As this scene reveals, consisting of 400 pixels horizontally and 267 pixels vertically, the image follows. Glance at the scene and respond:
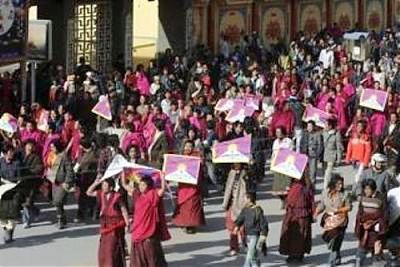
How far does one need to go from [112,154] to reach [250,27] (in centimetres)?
1869

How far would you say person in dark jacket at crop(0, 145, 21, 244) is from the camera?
1788cm

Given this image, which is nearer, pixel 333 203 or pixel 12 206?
pixel 333 203

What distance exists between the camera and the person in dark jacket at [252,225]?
53.9ft

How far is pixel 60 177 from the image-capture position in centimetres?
1889

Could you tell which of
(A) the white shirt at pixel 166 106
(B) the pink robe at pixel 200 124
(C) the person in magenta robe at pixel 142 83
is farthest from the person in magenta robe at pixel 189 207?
(C) the person in magenta robe at pixel 142 83

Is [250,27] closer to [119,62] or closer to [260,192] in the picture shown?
[119,62]

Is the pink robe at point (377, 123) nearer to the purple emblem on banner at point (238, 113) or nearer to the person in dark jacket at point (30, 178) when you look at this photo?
the purple emblem on banner at point (238, 113)

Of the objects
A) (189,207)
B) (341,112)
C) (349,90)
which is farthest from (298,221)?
(349,90)

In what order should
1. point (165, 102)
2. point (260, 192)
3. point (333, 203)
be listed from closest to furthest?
1. point (333, 203)
2. point (260, 192)
3. point (165, 102)

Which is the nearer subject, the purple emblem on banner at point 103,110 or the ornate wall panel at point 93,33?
the purple emblem on banner at point 103,110

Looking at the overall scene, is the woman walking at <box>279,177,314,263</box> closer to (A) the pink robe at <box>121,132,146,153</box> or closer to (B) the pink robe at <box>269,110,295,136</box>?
(A) the pink robe at <box>121,132,146,153</box>

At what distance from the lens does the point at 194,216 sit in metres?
18.9

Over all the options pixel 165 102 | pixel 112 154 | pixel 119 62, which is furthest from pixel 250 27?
pixel 112 154

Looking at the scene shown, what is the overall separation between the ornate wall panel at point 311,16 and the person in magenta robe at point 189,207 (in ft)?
67.2
